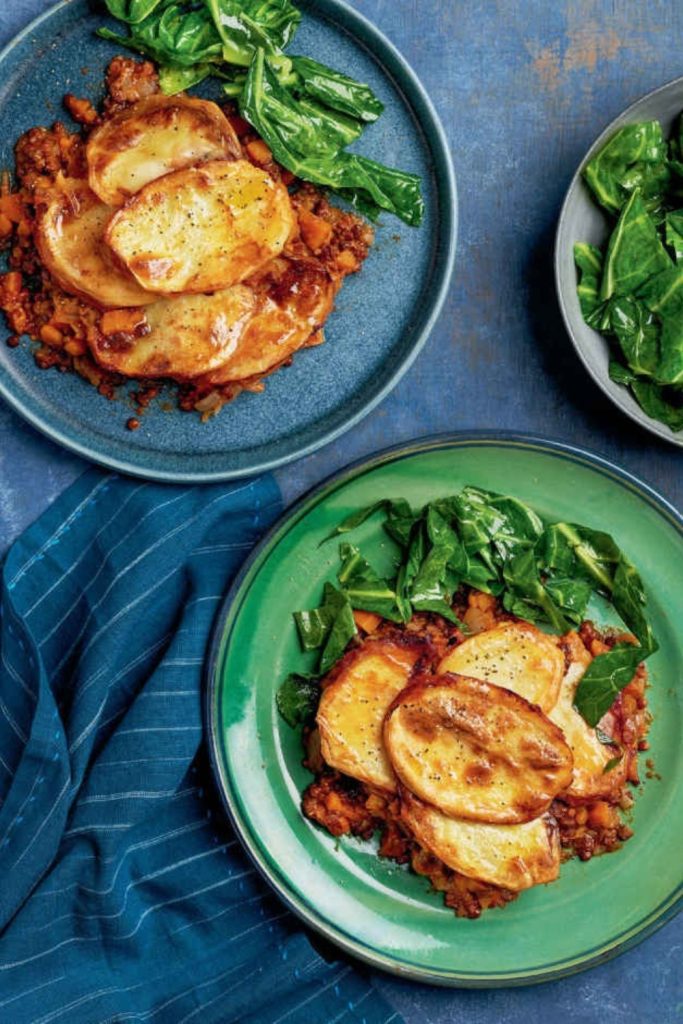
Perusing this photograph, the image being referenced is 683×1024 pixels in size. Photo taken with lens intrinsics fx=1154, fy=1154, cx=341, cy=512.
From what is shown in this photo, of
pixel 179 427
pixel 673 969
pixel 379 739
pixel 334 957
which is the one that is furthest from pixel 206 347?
pixel 673 969

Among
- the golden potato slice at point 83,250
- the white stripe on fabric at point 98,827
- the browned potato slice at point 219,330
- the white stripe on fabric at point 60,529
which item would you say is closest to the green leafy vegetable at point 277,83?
the browned potato slice at point 219,330

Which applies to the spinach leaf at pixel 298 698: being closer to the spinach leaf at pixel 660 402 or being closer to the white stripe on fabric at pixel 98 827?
the white stripe on fabric at pixel 98 827

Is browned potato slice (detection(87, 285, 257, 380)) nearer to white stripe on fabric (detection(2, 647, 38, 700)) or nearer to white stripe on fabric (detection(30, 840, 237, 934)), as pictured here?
white stripe on fabric (detection(2, 647, 38, 700))

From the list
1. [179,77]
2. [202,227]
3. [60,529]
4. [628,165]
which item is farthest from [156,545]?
[628,165]

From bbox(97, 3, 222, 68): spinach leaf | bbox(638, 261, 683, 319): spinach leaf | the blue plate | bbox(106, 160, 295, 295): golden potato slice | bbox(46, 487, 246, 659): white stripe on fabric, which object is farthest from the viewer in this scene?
bbox(46, 487, 246, 659): white stripe on fabric

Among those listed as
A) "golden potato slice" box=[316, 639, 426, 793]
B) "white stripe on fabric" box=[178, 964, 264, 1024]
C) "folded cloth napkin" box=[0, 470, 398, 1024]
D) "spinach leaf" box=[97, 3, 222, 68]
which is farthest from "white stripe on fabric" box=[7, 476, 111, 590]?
"white stripe on fabric" box=[178, 964, 264, 1024]

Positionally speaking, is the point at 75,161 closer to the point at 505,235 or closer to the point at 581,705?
the point at 505,235
